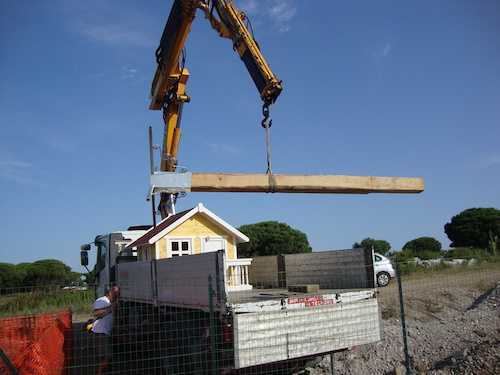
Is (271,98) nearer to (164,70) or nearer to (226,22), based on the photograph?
(226,22)

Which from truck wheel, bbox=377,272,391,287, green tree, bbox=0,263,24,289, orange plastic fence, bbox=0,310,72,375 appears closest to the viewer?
orange plastic fence, bbox=0,310,72,375

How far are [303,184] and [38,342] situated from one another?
16.2ft

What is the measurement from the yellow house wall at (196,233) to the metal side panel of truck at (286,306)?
2.99 m

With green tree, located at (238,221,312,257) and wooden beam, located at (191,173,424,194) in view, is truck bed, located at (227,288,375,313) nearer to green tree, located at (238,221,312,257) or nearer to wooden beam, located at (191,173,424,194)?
wooden beam, located at (191,173,424,194)

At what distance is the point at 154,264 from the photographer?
27.9ft

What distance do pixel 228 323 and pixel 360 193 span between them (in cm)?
256

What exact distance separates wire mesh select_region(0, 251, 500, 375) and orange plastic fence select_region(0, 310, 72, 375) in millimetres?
21

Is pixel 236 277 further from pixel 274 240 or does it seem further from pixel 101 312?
pixel 274 240

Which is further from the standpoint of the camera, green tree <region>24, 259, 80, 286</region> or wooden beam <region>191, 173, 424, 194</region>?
green tree <region>24, 259, 80, 286</region>

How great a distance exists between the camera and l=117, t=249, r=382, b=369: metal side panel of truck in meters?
5.74

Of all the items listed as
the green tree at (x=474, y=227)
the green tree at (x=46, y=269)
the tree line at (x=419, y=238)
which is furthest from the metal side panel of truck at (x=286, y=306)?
the green tree at (x=474, y=227)

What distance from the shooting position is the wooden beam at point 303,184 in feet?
19.1

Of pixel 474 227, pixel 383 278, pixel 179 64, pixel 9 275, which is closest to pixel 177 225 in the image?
pixel 179 64

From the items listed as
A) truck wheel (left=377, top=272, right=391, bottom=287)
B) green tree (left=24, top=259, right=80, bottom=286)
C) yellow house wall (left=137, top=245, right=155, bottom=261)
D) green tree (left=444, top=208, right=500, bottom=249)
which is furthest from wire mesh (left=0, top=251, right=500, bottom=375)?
green tree (left=444, top=208, right=500, bottom=249)
